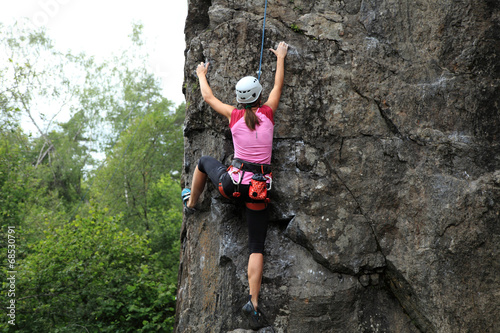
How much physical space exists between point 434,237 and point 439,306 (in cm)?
71

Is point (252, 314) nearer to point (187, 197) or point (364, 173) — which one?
point (187, 197)

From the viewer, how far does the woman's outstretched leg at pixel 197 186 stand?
4992 millimetres

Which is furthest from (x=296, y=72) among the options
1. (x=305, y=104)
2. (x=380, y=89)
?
(x=380, y=89)

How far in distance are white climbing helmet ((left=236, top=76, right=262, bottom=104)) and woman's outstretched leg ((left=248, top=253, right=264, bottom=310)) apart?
164 cm

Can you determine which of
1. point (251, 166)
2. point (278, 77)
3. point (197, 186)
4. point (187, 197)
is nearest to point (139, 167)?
point (187, 197)

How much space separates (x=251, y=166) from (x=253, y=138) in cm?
29

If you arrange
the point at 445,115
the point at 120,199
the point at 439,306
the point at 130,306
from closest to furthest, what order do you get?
the point at 439,306 < the point at 445,115 < the point at 130,306 < the point at 120,199

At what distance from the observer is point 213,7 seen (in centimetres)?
558

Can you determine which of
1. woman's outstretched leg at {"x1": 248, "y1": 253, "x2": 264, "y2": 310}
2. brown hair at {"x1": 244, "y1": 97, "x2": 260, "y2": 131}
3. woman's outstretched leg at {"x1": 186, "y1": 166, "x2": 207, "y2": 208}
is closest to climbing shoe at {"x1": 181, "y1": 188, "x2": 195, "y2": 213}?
woman's outstretched leg at {"x1": 186, "y1": 166, "x2": 207, "y2": 208}

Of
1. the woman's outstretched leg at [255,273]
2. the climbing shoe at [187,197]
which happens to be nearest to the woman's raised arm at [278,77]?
the climbing shoe at [187,197]

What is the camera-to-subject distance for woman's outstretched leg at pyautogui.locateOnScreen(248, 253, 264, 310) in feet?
15.1

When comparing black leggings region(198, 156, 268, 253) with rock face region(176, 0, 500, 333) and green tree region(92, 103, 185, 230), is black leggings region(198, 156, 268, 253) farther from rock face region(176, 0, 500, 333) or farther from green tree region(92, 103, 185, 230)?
green tree region(92, 103, 185, 230)

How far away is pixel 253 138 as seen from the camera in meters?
4.60

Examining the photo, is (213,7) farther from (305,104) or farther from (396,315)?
(396,315)
